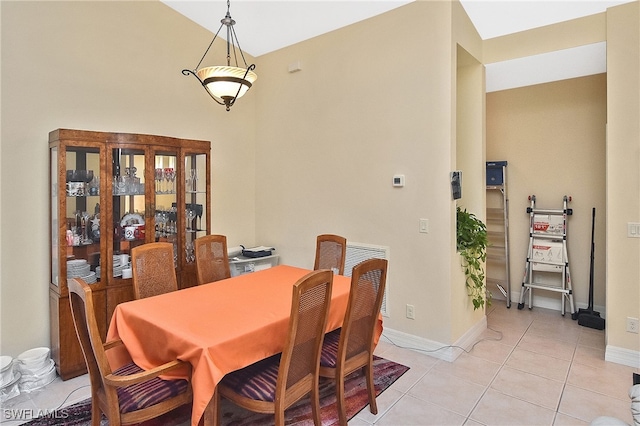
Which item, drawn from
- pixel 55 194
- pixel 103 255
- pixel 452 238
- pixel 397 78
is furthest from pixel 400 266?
pixel 55 194

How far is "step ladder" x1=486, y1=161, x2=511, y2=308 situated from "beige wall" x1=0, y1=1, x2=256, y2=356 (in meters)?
3.61

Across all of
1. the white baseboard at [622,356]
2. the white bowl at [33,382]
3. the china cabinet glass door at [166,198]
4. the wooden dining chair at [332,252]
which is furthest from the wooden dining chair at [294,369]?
the white baseboard at [622,356]

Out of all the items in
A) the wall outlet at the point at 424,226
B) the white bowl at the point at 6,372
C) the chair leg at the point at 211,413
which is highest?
the wall outlet at the point at 424,226

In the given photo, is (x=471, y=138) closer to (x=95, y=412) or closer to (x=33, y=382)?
(x=95, y=412)

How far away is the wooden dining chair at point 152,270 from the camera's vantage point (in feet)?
8.79

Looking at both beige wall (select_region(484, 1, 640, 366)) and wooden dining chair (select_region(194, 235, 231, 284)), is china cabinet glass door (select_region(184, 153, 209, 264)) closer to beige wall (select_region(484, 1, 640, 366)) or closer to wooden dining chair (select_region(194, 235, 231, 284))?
Answer: wooden dining chair (select_region(194, 235, 231, 284))

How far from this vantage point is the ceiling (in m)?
3.25

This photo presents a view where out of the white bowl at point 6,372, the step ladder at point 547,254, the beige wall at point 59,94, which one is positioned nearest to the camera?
the white bowl at point 6,372

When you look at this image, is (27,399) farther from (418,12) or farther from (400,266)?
(418,12)

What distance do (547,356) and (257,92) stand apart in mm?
4132

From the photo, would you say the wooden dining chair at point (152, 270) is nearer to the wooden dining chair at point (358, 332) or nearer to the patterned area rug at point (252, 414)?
the patterned area rug at point (252, 414)

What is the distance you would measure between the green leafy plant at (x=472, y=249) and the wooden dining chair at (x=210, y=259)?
2078 millimetres

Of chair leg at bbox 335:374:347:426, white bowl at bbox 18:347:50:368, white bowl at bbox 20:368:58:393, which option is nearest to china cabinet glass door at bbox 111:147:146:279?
white bowl at bbox 18:347:50:368

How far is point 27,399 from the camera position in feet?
8.50
